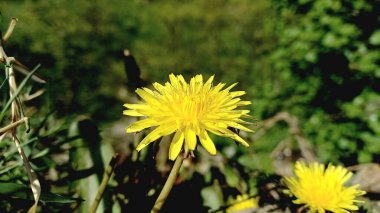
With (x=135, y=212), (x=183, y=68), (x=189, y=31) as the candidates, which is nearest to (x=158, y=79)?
(x=183, y=68)

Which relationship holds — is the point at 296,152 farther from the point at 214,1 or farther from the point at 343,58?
the point at 214,1

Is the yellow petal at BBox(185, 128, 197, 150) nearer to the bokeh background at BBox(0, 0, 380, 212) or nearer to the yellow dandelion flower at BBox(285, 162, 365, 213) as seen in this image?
the bokeh background at BBox(0, 0, 380, 212)

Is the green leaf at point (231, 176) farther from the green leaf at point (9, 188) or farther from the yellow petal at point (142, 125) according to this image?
the green leaf at point (9, 188)

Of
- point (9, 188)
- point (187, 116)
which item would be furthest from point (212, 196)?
point (9, 188)

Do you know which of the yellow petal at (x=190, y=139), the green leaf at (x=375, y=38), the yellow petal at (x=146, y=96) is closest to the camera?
the yellow petal at (x=190, y=139)

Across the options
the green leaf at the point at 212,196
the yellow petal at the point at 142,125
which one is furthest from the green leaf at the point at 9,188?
the green leaf at the point at 212,196

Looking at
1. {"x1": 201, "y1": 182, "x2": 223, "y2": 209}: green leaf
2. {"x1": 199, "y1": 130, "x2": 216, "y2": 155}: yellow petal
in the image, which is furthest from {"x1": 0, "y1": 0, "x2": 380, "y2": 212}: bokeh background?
{"x1": 199, "y1": 130, "x2": 216, "y2": 155}: yellow petal
